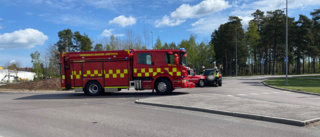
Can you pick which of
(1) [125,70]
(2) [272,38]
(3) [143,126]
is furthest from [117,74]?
(2) [272,38]

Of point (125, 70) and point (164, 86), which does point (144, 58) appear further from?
point (164, 86)

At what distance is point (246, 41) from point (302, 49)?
41.9 feet

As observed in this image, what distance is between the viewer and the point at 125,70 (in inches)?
521

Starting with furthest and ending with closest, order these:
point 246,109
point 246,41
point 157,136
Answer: point 246,41 → point 246,109 → point 157,136

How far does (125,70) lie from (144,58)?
1.35 meters

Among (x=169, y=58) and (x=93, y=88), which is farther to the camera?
(x=93, y=88)

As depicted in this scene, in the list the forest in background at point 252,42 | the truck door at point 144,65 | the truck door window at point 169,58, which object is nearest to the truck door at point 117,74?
the truck door at point 144,65

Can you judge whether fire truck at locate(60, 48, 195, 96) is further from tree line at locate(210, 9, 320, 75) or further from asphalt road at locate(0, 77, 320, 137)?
tree line at locate(210, 9, 320, 75)

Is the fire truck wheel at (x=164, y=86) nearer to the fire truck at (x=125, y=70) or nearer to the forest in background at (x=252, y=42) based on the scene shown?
the fire truck at (x=125, y=70)

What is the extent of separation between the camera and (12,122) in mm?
6691

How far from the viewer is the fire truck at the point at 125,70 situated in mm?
12891

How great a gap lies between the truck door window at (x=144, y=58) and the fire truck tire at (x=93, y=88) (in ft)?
9.94

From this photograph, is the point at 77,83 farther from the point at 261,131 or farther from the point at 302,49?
the point at 302,49

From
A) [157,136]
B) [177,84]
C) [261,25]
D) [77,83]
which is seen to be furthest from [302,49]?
[157,136]
